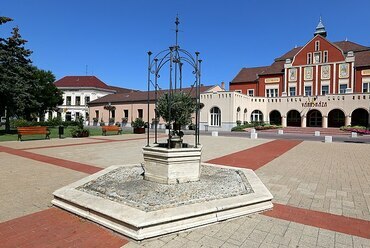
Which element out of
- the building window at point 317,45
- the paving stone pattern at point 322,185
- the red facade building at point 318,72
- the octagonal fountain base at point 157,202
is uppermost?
the building window at point 317,45

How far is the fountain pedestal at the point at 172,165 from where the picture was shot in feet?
18.6

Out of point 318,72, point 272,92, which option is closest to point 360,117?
point 318,72

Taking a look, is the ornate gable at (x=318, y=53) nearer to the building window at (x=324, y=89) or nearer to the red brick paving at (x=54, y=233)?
the building window at (x=324, y=89)

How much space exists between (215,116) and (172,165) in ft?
108

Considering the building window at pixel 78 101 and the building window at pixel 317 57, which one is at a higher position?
the building window at pixel 317 57

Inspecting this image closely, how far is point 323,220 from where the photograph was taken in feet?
14.0

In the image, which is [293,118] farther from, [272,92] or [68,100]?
[68,100]

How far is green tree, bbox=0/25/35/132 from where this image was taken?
24.0m

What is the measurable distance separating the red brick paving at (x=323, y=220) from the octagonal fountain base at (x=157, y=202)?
0.30 metres

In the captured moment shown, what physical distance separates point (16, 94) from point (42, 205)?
2452 cm

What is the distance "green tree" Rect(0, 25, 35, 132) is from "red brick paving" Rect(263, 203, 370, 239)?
26.5m

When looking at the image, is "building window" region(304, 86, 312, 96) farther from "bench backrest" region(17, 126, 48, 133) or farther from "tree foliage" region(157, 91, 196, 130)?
"tree foliage" region(157, 91, 196, 130)

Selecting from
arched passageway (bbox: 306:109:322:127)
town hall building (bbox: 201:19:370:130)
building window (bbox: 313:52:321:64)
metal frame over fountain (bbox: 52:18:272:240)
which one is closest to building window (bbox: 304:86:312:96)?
town hall building (bbox: 201:19:370:130)

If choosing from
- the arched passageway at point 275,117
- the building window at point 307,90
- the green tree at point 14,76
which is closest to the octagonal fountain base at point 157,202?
the green tree at point 14,76
